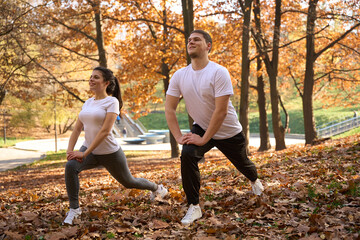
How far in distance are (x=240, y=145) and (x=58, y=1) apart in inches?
477

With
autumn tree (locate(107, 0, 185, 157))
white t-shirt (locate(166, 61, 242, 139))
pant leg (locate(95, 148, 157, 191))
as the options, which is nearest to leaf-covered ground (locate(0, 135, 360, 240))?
pant leg (locate(95, 148, 157, 191))

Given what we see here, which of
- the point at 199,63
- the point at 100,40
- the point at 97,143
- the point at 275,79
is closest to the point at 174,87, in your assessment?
the point at 199,63

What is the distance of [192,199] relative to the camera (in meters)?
4.01

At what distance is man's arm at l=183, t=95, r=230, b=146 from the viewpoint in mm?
3926

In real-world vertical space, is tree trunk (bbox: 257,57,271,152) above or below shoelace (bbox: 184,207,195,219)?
above

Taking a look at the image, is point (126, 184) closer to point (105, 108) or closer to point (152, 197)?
point (152, 197)

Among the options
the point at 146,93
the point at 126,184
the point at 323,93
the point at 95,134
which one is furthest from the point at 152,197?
the point at 323,93

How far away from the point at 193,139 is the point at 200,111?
35 centimetres

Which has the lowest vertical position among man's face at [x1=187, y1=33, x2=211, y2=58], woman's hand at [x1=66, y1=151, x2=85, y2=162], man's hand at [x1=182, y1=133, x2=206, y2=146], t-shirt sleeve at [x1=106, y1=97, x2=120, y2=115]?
woman's hand at [x1=66, y1=151, x2=85, y2=162]

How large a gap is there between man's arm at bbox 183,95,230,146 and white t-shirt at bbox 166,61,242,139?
8 centimetres

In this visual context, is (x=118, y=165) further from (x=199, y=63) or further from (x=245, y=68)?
(x=245, y=68)

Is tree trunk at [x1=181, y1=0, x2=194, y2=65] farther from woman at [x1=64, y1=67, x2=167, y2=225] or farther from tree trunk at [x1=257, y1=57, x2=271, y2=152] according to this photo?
woman at [x1=64, y1=67, x2=167, y2=225]

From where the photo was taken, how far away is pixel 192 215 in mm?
3961

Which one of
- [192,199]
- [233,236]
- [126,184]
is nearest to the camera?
[233,236]
